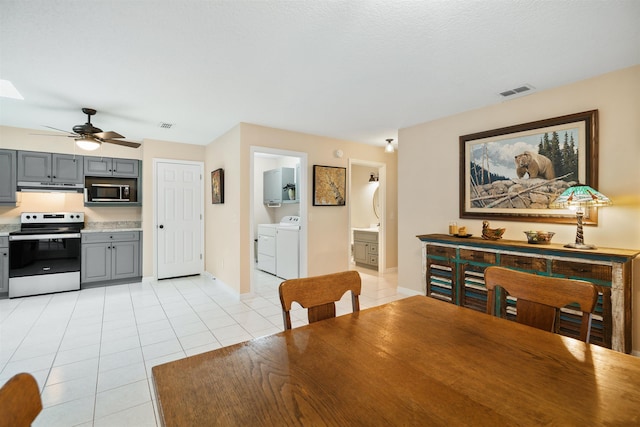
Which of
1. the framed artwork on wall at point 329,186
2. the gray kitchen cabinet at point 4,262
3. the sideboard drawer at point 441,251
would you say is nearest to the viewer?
Answer: the sideboard drawer at point 441,251

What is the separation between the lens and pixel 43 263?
14.2ft

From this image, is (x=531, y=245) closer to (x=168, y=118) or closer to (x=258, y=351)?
(x=258, y=351)

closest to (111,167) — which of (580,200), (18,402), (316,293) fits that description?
(316,293)

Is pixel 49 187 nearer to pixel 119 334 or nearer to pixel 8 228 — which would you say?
pixel 8 228

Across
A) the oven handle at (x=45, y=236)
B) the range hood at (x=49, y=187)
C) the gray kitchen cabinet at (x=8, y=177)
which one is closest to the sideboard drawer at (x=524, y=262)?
the oven handle at (x=45, y=236)

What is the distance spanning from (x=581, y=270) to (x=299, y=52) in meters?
2.87

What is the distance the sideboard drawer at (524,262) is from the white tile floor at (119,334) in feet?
5.43

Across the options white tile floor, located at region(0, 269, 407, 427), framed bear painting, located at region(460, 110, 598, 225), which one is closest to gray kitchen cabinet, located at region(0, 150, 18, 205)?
white tile floor, located at region(0, 269, 407, 427)

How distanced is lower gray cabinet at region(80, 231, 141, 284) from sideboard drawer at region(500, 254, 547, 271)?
5378 millimetres

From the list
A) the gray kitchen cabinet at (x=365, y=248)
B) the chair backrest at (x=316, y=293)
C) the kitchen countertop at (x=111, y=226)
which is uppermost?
the kitchen countertop at (x=111, y=226)

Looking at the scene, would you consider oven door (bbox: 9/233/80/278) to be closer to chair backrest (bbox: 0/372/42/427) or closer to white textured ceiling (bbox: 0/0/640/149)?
white textured ceiling (bbox: 0/0/640/149)

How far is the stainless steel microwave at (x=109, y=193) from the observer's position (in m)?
4.84

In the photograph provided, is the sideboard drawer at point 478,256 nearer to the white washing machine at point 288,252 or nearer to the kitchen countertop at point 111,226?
the white washing machine at point 288,252

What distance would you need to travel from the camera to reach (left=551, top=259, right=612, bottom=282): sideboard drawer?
7.52ft
